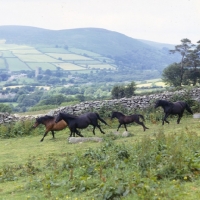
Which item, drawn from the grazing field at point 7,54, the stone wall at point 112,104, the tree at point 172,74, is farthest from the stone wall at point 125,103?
the grazing field at point 7,54

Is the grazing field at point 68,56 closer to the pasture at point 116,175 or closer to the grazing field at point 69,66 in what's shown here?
the grazing field at point 69,66

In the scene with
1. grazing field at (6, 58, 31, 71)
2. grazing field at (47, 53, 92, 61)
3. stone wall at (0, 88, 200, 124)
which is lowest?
grazing field at (6, 58, 31, 71)

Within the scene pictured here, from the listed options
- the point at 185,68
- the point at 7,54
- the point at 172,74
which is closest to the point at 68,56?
the point at 7,54

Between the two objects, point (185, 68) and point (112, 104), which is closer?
point (112, 104)

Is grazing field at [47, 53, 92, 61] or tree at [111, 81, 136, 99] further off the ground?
tree at [111, 81, 136, 99]

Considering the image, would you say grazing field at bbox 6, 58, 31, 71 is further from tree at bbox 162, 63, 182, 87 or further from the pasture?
the pasture

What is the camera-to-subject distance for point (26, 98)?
6869 centimetres

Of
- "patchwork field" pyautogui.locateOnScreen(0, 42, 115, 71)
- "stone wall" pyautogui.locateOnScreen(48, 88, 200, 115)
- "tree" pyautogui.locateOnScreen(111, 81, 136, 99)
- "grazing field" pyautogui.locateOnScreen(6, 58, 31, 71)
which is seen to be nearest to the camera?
"stone wall" pyautogui.locateOnScreen(48, 88, 200, 115)

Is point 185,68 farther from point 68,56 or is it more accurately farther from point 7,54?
point 7,54

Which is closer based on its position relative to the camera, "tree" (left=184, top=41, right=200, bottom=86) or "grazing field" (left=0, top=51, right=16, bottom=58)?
"tree" (left=184, top=41, right=200, bottom=86)

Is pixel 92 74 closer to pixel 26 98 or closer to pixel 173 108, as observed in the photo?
pixel 26 98

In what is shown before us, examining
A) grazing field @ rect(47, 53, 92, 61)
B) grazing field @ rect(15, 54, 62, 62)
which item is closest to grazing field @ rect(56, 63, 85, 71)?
grazing field @ rect(15, 54, 62, 62)

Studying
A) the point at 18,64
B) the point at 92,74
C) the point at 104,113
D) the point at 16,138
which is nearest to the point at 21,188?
the point at 16,138

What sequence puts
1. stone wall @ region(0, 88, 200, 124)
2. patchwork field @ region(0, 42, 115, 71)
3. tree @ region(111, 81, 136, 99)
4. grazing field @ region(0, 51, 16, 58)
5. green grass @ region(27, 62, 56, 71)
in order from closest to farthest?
stone wall @ region(0, 88, 200, 124), tree @ region(111, 81, 136, 99), green grass @ region(27, 62, 56, 71), patchwork field @ region(0, 42, 115, 71), grazing field @ region(0, 51, 16, 58)
